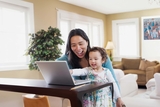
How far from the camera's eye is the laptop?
1.12m

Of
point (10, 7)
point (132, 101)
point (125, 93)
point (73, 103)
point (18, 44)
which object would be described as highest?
point (10, 7)

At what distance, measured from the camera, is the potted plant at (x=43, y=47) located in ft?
14.0

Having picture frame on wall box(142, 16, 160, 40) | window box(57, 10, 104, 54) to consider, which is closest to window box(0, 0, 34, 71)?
window box(57, 10, 104, 54)

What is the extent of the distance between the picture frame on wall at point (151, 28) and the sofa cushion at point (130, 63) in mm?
924

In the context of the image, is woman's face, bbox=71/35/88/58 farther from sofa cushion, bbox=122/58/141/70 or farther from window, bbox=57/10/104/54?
sofa cushion, bbox=122/58/141/70

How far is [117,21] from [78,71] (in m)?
6.45

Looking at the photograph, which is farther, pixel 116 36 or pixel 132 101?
pixel 116 36

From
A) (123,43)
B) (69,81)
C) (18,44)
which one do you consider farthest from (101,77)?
(123,43)

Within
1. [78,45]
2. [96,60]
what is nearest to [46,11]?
[78,45]

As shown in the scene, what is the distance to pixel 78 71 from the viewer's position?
1.50 m

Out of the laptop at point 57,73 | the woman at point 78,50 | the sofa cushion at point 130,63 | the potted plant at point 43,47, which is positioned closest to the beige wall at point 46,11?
the potted plant at point 43,47

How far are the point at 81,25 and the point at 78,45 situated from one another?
507cm

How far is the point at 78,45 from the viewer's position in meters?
1.60

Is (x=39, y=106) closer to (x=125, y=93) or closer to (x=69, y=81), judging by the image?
(x=69, y=81)
